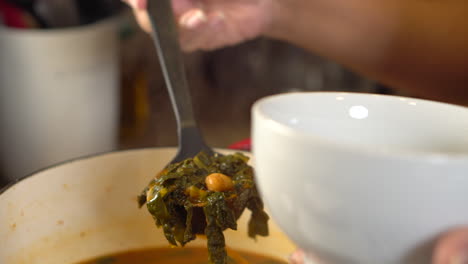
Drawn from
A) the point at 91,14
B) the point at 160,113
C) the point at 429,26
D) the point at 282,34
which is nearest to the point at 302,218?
the point at 282,34

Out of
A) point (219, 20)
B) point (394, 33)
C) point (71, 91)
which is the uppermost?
point (219, 20)

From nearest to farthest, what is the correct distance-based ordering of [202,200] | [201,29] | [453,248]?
[453,248] → [202,200] → [201,29]

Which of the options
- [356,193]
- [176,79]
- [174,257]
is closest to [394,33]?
[176,79]

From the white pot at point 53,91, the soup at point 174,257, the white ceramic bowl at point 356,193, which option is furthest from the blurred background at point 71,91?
the white ceramic bowl at point 356,193

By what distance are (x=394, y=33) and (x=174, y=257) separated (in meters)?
0.89

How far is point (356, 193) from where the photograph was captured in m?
0.35

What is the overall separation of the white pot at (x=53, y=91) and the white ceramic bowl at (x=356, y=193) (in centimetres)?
105

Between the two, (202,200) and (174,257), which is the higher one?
(202,200)

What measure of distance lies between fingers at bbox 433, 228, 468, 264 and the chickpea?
12.5 inches

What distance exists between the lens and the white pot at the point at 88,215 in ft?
2.33

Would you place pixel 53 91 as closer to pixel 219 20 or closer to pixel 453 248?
pixel 219 20

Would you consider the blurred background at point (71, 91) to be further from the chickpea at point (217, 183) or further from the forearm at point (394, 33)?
the chickpea at point (217, 183)

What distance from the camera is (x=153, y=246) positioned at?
821 mm

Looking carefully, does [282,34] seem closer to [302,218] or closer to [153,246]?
[153,246]
